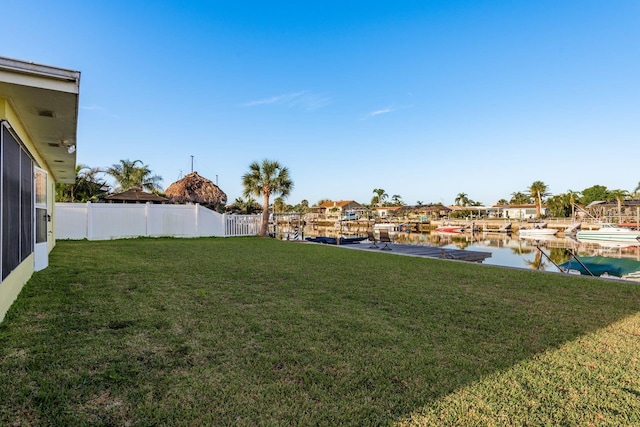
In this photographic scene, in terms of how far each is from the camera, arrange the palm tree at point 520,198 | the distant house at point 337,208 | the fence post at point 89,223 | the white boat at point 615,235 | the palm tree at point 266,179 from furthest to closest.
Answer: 1. the palm tree at point 520,198
2. the distant house at point 337,208
3. the white boat at point 615,235
4. the palm tree at point 266,179
5. the fence post at point 89,223

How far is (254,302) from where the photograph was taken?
4.87 m

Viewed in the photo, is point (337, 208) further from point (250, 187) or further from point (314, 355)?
point (314, 355)

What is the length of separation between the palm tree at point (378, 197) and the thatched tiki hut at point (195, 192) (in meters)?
78.6

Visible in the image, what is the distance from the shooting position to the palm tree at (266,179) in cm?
2088

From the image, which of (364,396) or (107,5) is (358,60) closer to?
(107,5)

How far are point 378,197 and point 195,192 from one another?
81865 mm

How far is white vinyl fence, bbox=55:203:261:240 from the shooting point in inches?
570

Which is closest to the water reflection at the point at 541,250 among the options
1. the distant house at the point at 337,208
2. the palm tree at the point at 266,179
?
the palm tree at the point at 266,179

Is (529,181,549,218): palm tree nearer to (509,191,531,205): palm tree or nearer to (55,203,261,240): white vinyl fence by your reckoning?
(509,191,531,205): palm tree

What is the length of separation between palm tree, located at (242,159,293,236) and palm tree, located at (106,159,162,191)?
20.1 meters

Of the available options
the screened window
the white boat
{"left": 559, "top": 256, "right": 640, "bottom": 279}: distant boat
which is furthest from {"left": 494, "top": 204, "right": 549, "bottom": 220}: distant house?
the screened window

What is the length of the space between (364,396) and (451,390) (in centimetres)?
66

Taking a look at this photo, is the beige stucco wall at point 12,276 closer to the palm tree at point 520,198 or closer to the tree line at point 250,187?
the tree line at point 250,187

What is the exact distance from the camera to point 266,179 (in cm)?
2092
